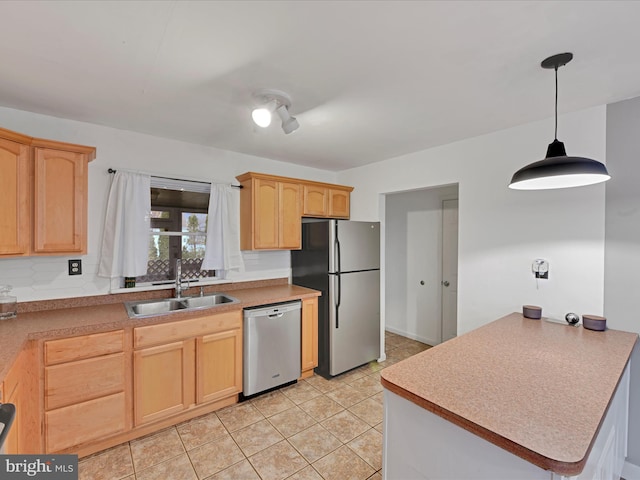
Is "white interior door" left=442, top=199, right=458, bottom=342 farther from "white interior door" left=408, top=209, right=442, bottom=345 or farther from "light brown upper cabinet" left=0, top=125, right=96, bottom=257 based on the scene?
"light brown upper cabinet" left=0, top=125, right=96, bottom=257

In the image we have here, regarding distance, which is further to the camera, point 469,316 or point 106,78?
point 469,316

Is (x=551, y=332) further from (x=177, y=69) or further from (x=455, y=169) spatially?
(x=177, y=69)

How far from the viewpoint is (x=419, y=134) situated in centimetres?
267

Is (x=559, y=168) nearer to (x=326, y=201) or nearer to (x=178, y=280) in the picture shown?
(x=326, y=201)

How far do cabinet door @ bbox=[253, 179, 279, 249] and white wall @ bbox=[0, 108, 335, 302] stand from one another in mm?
412

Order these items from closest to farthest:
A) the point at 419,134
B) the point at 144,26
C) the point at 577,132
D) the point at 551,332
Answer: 1. the point at 144,26
2. the point at 551,332
3. the point at 577,132
4. the point at 419,134

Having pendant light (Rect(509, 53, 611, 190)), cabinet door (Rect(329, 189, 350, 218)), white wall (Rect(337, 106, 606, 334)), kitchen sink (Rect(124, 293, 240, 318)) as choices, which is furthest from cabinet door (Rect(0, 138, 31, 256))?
white wall (Rect(337, 106, 606, 334))

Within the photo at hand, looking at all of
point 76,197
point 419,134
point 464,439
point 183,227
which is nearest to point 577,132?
point 419,134

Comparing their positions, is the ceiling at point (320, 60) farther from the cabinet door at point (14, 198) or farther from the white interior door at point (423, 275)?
the white interior door at point (423, 275)

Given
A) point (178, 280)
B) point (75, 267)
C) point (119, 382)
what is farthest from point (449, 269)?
point (75, 267)

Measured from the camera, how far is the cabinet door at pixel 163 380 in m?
2.17

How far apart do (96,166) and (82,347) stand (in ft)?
4.92

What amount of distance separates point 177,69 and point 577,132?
2739mm

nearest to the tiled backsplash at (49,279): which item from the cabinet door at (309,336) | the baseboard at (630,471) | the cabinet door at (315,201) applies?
the cabinet door at (309,336)
